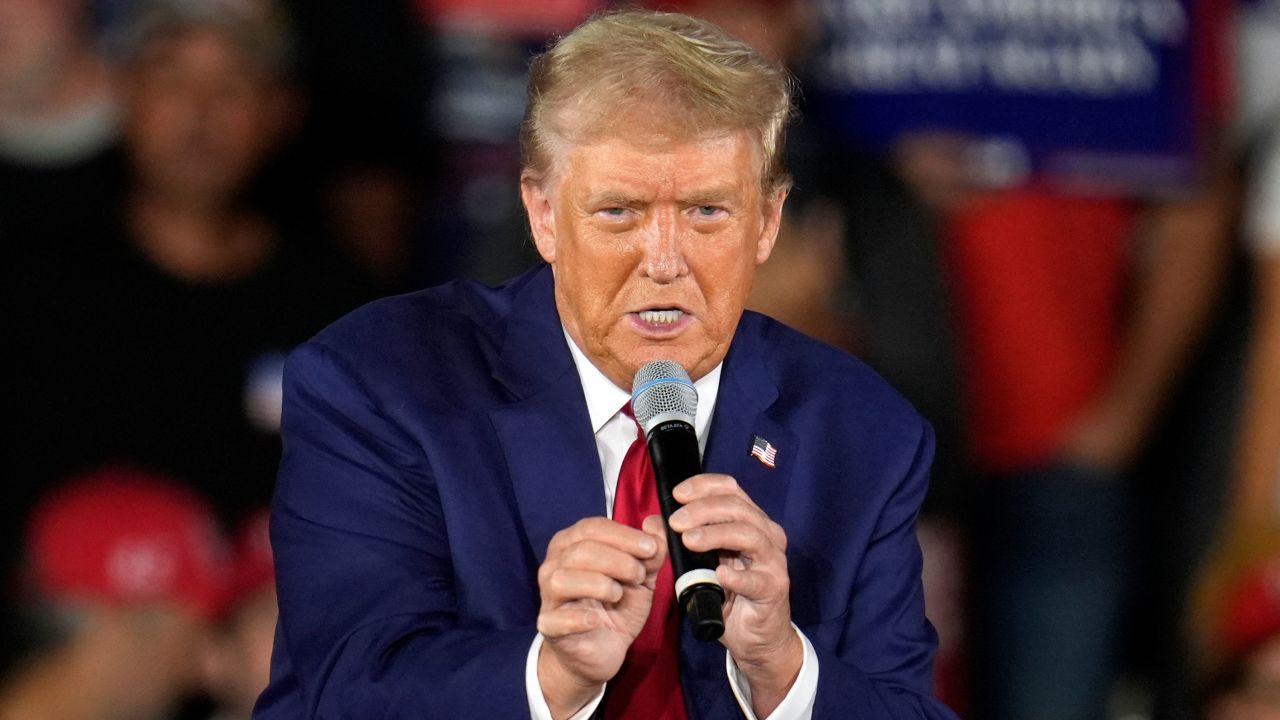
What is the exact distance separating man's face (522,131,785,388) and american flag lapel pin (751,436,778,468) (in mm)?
114

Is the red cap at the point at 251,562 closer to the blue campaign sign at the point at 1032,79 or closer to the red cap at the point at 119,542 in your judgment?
the red cap at the point at 119,542

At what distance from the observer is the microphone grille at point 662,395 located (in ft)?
6.49

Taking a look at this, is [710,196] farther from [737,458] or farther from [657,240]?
[737,458]

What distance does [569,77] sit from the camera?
7.14ft

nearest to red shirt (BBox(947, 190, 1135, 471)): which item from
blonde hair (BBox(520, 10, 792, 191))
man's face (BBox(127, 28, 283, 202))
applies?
man's face (BBox(127, 28, 283, 202))

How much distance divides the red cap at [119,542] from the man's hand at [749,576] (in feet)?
7.08

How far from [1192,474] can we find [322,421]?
3474 mm

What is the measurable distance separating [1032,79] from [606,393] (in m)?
2.81

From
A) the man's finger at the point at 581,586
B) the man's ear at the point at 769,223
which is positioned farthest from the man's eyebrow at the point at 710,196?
the man's finger at the point at 581,586

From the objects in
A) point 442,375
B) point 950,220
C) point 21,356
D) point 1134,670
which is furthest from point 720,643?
point 1134,670

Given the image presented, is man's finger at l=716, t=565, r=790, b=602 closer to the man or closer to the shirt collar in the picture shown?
the man

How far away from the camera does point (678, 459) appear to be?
1.91 metres

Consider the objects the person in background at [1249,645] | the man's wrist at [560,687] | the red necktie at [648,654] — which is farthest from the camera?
the person in background at [1249,645]

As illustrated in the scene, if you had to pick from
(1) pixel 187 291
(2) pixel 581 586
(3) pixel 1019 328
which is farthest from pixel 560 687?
(3) pixel 1019 328
